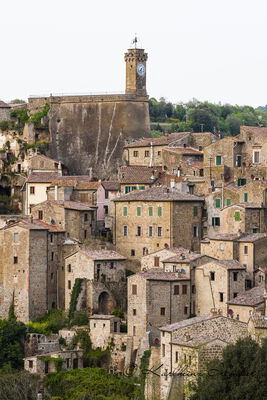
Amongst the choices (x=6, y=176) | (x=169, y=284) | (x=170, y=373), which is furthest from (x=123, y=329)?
(x=6, y=176)

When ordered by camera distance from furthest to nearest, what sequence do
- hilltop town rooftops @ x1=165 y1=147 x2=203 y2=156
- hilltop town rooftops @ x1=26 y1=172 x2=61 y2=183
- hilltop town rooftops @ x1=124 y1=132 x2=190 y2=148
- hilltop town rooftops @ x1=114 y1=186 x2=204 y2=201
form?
1. hilltop town rooftops @ x1=124 y1=132 x2=190 y2=148
2. hilltop town rooftops @ x1=165 y1=147 x2=203 y2=156
3. hilltop town rooftops @ x1=26 y1=172 x2=61 y2=183
4. hilltop town rooftops @ x1=114 y1=186 x2=204 y2=201

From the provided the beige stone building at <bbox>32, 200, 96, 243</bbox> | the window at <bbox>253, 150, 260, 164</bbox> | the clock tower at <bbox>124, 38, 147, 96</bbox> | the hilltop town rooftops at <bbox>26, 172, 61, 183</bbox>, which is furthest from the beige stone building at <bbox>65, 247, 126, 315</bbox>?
the clock tower at <bbox>124, 38, 147, 96</bbox>

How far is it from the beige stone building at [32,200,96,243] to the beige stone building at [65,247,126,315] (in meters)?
3.32

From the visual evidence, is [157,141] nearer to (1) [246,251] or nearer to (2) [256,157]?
(2) [256,157]

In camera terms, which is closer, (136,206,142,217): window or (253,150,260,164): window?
(136,206,142,217): window

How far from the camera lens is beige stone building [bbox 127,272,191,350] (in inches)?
3022

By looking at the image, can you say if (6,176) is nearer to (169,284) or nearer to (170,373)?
(169,284)

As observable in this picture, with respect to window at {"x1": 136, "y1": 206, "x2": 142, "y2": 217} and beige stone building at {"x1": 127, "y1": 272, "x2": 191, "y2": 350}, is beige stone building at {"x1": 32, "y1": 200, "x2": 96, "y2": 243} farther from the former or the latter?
beige stone building at {"x1": 127, "y1": 272, "x2": 191, "y2": 350}

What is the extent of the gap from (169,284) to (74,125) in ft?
80.5

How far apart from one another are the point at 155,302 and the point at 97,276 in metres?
5.14

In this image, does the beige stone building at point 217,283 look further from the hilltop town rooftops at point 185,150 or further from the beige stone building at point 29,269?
the hilltop town rooftops at point 185,150

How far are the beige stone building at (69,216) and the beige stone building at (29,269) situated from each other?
1.68m

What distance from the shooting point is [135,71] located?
9869cm

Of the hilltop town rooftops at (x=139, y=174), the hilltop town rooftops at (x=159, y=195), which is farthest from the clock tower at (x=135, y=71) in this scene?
the hilltop town rooftops at (x=159, y=195)
